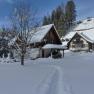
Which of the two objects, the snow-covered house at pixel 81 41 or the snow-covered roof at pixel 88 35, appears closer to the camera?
the snow-covered house at pixel 81 41

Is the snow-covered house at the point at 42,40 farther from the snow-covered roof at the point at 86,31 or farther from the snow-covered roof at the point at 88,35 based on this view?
the snow-covered roof at the point at 86,31

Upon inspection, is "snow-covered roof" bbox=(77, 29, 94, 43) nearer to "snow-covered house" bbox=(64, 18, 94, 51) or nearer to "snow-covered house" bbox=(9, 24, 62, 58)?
"snow-covered house" bbox=(64, 18, 94, 51)

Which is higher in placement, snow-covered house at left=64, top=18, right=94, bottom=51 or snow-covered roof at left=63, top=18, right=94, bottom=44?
snow-covered roof at left=63, top=18, right=94, bottom=44

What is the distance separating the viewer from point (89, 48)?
5819 centimetres

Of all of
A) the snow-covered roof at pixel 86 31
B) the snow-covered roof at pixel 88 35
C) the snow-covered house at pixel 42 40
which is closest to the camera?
the snow-covered house at pixel 42 40

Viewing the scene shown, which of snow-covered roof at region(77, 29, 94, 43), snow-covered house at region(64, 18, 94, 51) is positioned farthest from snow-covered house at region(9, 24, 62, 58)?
snow-covered roof at region(77, 29, 94, 43)

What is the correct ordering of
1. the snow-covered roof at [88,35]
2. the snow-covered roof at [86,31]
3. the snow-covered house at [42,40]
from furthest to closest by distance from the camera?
the snow-covered roof at [86,31] → the snow-covered roof at [88,35] → the snow-covered house at [42,40]

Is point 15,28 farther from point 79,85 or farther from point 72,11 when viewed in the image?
point 72,11

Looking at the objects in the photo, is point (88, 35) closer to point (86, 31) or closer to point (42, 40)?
point (86, 31)

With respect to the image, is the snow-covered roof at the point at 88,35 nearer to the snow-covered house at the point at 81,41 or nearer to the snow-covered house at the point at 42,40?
the snow-covered house at the point at 81,41

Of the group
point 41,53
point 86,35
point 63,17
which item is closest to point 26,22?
point 41,53

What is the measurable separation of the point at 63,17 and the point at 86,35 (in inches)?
1313

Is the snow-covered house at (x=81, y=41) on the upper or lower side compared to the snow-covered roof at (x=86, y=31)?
lower

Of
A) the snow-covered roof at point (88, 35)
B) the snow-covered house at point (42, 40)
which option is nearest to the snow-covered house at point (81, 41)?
the snow-covered roof at point (88, 35)
